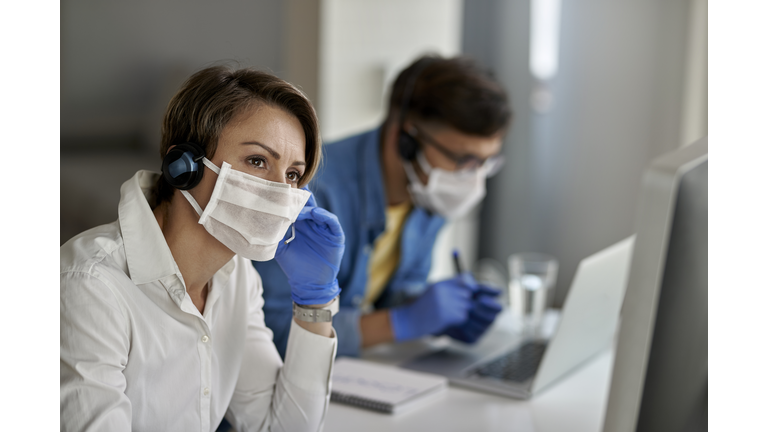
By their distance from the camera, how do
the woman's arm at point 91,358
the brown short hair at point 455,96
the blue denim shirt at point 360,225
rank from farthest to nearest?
the brown short hair at point 455,96 → the blue denim shirt at point 360,225 → the woman's arm at point 91,358

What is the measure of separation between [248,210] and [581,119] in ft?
9.33

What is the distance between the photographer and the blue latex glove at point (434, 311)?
1.43 metres

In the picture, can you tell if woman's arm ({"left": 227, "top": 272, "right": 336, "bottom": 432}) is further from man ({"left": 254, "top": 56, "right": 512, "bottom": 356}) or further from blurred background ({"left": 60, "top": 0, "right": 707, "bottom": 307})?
blurred background ({"left": 60, "top": 0, "right": 707, "bottom": 307})

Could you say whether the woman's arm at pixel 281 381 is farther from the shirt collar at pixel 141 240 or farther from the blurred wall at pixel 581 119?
the blurred wall at pixel 581 119

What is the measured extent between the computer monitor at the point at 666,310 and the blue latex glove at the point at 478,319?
0.60m

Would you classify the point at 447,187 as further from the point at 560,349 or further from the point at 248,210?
the point at 248,210

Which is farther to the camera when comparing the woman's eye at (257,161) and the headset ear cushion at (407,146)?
the headset ear cushion at (407,146)

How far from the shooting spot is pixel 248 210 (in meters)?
0.74

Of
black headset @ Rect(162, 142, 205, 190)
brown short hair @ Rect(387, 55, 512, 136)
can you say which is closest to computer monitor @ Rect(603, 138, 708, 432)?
black headset @ Rect(162, 142, 205, 190)

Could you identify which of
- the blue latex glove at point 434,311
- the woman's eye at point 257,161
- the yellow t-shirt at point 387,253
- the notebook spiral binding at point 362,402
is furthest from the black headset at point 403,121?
the woman's eye at point 257,161

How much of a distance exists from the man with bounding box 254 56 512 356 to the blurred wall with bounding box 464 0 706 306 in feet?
5.45
